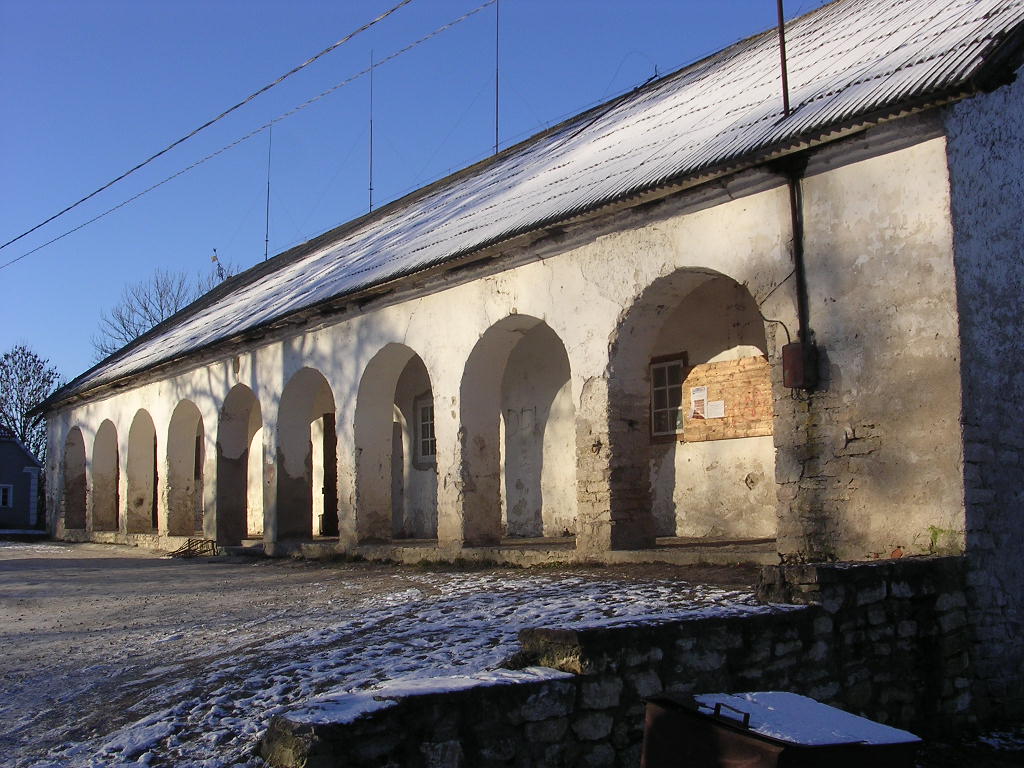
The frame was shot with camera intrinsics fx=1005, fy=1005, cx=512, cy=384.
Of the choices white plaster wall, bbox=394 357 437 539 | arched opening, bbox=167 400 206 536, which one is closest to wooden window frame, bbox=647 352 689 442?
white plaster wall, bbox=394 357 437 539

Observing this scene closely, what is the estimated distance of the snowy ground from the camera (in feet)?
15.7

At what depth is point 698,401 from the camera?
434 inches

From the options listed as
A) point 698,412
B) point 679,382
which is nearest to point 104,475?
point 679,382

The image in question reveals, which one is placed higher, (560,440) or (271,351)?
(271,351)

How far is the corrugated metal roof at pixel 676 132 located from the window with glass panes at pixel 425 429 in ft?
7.86

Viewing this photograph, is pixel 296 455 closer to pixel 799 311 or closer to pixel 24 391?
pixel 799 311

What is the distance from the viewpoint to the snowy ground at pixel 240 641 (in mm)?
4797

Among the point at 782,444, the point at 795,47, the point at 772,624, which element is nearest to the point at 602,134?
the point at 795,47

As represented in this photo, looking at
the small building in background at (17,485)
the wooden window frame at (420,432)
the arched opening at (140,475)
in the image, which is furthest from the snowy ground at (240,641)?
the small building in background at (17,485)

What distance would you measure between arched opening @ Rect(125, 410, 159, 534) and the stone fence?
53.0 ft

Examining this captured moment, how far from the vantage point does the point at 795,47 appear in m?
11.3

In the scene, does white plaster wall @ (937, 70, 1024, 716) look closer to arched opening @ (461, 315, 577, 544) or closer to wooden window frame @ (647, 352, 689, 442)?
wooden window frame @ (647, 352, 689, 442)

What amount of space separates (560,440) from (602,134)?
13.2 feet

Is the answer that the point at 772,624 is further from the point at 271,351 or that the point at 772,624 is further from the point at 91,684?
the point at 271,351
